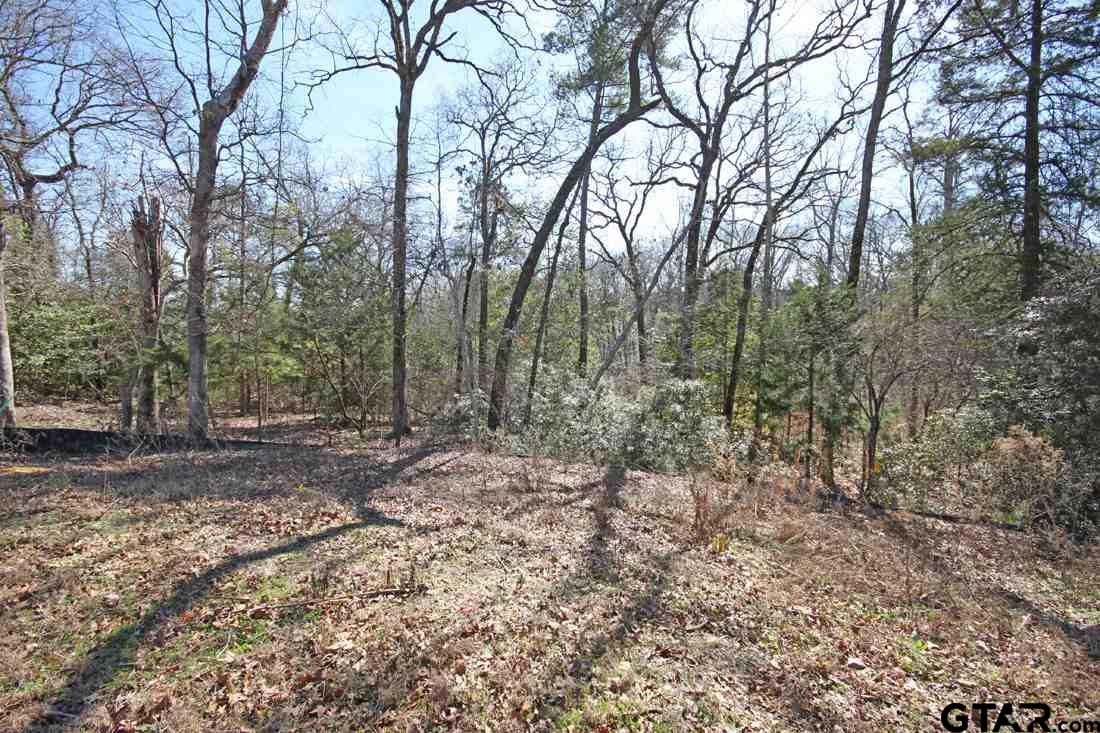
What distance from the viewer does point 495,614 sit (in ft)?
12.1

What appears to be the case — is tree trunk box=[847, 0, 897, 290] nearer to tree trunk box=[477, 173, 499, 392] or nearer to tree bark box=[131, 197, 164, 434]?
tree trunk box=[477, 173, 499, 392]

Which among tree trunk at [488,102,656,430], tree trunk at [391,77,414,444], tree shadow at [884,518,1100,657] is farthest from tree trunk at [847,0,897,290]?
tree trunk at [391,77,414,444]

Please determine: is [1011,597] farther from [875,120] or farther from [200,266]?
[200,266]

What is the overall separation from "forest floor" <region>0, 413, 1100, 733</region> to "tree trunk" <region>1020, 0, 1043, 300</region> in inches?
228

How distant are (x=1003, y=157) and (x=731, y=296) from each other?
7084mm

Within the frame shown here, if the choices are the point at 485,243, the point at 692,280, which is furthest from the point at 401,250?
the point at 692,280

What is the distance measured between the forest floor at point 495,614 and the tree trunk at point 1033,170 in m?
5.78

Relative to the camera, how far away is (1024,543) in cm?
607

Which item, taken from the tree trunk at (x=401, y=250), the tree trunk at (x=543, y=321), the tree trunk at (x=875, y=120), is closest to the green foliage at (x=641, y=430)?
the tree trunk at (x=543, y=321)

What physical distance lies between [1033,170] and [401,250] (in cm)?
1266

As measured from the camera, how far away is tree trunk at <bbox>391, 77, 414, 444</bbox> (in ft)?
34.1

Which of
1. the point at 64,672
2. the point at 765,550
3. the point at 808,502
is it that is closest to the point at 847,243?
the point at 808,502

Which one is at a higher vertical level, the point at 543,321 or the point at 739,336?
the point at 543,321

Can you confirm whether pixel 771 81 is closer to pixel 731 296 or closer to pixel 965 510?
pixel 731 296
